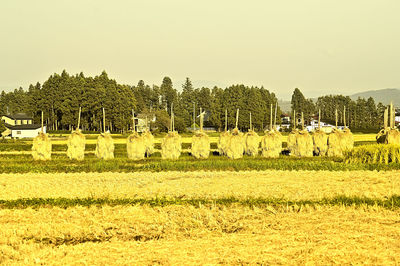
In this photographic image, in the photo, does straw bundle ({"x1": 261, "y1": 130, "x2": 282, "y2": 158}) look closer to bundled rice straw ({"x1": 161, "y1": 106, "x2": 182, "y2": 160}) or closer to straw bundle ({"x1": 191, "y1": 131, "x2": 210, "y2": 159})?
straw bundle ({"x1": 191, "y1": 131, "x2": 210, "y2": 159})

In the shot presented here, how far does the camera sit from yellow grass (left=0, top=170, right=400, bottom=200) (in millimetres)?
18906

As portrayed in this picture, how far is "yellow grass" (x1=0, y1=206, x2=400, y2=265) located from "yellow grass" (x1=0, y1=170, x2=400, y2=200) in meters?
2.74

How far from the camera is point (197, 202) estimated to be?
1706cm

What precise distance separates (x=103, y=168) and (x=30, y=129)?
202ft

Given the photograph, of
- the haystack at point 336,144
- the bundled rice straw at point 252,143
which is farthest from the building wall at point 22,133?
the haystack at point 336,144

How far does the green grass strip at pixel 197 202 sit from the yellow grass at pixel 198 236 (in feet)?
1.97

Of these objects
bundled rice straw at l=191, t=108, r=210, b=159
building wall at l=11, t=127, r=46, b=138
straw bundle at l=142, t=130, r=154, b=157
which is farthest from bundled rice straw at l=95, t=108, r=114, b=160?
building wall at l=11, t=127, r=46, b=138

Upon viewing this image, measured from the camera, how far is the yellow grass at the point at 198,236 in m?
10.5

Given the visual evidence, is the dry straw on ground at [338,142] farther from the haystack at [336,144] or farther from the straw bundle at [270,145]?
the straw bundle at [270,145]

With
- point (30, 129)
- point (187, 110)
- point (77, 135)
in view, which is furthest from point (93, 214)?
point (187, 110)

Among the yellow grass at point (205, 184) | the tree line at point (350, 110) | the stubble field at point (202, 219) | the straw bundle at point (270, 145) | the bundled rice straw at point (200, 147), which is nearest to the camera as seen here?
the stubble field at point (202, 219)

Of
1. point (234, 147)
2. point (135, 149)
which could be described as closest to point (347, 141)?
point (234, 147)

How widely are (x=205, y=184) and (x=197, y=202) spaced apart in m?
5.23

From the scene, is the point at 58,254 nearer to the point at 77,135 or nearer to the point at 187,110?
the point at 77,135
